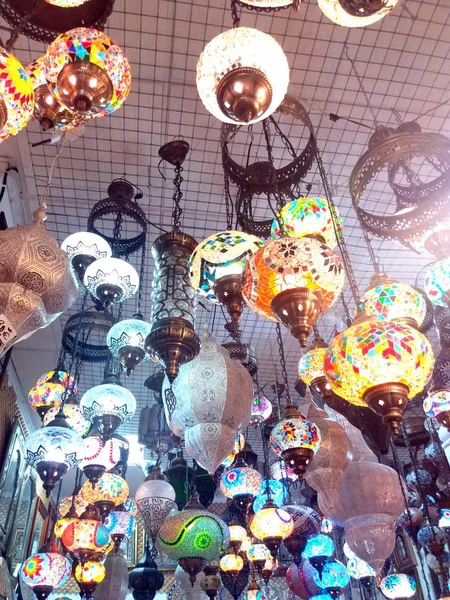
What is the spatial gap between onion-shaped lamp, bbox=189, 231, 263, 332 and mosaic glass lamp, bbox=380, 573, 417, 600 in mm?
3437

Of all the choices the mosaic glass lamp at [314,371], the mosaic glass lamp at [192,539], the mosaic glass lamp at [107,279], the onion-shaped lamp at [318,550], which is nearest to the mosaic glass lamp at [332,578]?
the onion-shaped lamp at [318,550]

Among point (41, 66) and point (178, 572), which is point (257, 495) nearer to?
point (178, 572)

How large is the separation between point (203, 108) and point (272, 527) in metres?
2.80

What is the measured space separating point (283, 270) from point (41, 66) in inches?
47.6

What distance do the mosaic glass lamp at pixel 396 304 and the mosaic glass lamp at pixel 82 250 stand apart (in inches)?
61.0

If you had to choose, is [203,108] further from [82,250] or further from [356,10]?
[356,10]

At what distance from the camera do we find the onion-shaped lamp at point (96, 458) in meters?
2.96

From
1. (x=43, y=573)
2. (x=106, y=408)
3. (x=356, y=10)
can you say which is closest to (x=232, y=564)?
(x=43, y=573)

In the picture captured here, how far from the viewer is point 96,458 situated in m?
2.97

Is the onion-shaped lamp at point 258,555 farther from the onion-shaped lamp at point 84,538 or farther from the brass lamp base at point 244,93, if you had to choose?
the brass lamp base at point 244,93

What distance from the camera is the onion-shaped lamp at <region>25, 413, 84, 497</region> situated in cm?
247

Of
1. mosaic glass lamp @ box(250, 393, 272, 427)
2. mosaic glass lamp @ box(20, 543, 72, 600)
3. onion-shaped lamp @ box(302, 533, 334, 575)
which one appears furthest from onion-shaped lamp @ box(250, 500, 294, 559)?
mosaic glass lamp @ box(20, 543, 72, 600)

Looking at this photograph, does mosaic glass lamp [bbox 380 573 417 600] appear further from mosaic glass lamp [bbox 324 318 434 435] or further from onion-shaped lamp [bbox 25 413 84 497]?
mosaic glass lamp [bbox 324 318 434 435]

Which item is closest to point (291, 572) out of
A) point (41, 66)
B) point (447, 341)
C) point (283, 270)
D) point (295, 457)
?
point (295, 457)
